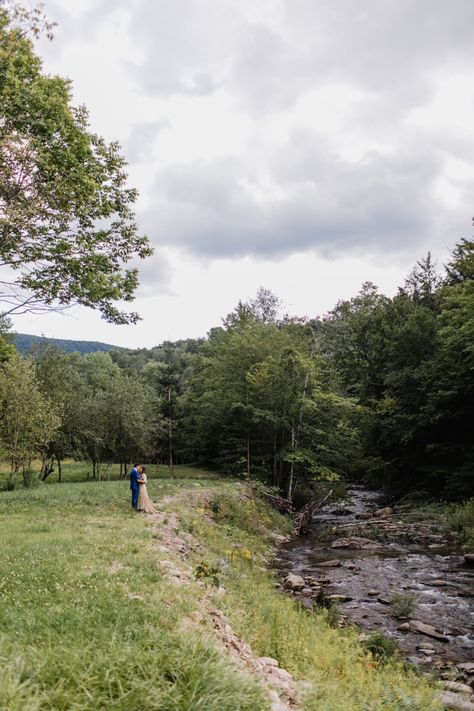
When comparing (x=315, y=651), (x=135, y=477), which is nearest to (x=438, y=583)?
(x=315, y=651)

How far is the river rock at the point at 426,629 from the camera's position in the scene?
1162 centimetres

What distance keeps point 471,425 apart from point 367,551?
17148 millimetres

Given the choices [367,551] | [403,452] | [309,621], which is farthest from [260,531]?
[403,452]

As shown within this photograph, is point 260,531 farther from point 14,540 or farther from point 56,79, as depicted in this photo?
point 56,79

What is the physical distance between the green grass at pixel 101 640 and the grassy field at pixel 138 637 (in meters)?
0.02

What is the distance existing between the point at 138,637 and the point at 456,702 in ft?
18.2

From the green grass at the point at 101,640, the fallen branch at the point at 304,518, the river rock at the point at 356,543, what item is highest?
the green grass at the point at 101,640

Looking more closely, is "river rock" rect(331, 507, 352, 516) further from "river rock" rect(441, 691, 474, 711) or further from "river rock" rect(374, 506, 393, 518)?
"river rock" rect(441, 691, 474, 711)

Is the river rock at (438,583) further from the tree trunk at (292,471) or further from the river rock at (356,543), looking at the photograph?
the tree trunk at (292,471)

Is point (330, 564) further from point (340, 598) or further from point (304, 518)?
point (304, 518)

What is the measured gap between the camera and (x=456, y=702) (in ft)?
24.7

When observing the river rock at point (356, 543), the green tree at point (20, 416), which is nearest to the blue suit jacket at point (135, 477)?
the river rock at point (356, 543)

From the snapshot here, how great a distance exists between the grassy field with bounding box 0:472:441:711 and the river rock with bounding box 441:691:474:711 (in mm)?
453

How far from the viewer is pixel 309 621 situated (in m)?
10.5
